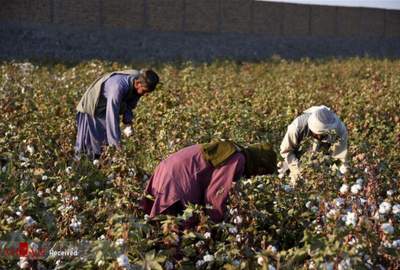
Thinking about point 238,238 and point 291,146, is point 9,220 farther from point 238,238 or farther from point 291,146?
point 291,146

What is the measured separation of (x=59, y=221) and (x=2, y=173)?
2.31 feet

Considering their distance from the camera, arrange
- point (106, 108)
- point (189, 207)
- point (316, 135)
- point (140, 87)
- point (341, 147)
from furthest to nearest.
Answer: point (106, 108) → point (140, 87) → point (341, 147) → point (316, 135) → point (189, 207)

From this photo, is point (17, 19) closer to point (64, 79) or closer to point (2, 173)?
point (64, 79)

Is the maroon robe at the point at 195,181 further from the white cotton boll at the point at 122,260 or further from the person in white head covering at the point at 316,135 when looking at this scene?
the white cotton boll at the point at 122,260

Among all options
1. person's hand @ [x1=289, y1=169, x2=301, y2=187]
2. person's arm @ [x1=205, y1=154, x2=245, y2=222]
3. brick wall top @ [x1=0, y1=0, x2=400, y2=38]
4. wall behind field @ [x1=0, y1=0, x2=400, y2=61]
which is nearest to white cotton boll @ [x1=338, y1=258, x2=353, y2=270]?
person's arm @ [x1=205, y1=154, x2=245, y2=222]

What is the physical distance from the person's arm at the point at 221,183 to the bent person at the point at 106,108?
177 centimetres

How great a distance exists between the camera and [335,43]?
109 feet

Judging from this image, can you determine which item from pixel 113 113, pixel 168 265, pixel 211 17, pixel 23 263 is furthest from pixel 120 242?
pixel 211 17

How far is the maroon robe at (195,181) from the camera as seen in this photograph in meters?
3.44

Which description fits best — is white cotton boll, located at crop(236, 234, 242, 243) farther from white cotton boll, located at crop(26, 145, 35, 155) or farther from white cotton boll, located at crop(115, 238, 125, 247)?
white cotton boll, located at crop(26, 145, 35, 155)

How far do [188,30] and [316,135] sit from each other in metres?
24.1

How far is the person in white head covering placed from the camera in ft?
14.5

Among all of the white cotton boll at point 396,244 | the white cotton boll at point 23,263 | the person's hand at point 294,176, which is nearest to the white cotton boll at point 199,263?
the white cotton boll at point 23,263

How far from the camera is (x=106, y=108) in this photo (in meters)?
5.55
